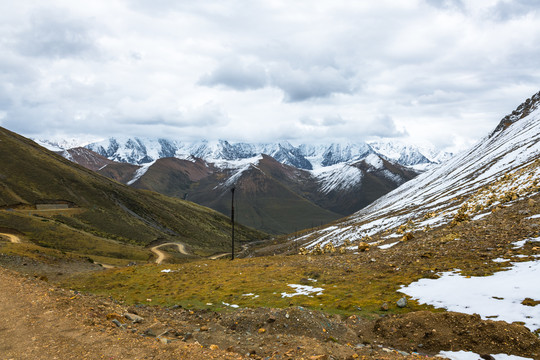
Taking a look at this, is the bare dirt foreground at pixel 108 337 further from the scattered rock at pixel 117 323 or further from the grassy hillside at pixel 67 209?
the grassy hillside at pixel 67 209

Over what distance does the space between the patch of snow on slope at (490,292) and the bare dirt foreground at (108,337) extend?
7.50 m

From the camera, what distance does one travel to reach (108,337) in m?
14.5

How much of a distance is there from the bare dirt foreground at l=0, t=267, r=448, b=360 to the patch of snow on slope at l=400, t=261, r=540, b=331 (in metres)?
7.50

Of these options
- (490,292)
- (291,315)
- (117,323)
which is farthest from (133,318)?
(490,292)

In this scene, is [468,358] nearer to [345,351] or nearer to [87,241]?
[345,351]

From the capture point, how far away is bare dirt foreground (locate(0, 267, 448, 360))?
1316 cm

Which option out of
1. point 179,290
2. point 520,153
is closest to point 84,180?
point 179,290

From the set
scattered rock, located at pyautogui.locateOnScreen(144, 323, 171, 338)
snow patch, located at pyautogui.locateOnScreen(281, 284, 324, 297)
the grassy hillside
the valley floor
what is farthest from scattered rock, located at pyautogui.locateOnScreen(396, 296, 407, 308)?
the grassy hillside

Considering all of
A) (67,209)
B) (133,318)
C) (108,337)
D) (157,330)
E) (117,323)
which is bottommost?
(67,209)

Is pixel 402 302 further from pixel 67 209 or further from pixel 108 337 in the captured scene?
pixel 67 209

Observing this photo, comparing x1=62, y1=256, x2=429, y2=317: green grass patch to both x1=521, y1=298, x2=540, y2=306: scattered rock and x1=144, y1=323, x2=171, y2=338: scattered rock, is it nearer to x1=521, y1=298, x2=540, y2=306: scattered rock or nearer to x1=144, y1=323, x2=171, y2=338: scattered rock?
x1=521, y1=298, x2=540, y2=306: scattered rock

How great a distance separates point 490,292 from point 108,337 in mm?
23183

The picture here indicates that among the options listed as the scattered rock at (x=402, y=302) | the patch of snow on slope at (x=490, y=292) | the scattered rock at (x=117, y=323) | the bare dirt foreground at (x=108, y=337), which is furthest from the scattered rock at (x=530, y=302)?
the scattered rock at (x=117, y=323)

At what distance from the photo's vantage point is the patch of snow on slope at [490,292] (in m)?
17.1
